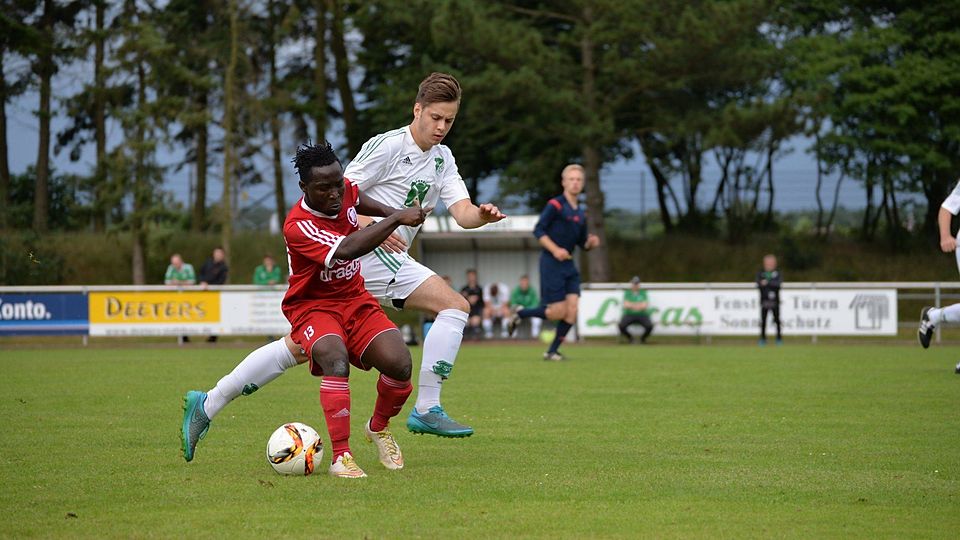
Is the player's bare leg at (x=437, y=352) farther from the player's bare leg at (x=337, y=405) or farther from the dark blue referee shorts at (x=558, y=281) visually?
the dark blue referee shorts at (x=558, y=281)

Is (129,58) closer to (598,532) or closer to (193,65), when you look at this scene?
(193,65)

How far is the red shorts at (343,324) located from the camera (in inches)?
253

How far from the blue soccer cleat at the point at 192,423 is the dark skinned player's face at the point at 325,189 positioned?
1273 millimetres

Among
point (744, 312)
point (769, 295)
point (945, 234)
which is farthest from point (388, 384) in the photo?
point (744, 312)

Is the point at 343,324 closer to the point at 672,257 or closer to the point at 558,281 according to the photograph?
the point at 558,281

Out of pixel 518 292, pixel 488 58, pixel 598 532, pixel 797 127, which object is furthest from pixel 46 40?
pixel 598 532

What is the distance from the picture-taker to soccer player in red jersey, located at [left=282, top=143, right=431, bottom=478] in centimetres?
626

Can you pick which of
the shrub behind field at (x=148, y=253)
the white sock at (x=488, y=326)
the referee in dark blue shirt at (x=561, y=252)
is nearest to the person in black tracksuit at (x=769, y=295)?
the white sock at (x=488, y=326)

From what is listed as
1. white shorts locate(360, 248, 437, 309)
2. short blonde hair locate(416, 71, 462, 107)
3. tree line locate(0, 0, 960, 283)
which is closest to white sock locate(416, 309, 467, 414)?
white shorts locate(360, 248, 437, 309)

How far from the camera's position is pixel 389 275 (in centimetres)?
746

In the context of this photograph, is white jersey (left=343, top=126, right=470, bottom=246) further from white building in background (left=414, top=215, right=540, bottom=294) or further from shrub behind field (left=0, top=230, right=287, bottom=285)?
shrub behind field (left=0, top=230, right=287, bottom=285)

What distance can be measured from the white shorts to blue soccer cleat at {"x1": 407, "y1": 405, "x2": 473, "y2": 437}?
796mm

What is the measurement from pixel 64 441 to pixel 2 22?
3283 centimetres

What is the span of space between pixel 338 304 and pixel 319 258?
1.29 ft
